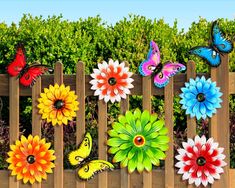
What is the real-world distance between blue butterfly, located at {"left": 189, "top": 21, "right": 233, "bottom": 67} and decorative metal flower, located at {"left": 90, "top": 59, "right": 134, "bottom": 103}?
24.2 inches

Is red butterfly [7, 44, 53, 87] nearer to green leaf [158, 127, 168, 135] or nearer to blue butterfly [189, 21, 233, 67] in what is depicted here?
green leaf [158, 127, 168, 135]

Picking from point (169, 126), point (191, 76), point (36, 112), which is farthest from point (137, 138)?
point (36, 112)

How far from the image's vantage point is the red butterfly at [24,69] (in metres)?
5.32

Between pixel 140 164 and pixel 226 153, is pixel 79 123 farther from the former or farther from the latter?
pixel 226 153

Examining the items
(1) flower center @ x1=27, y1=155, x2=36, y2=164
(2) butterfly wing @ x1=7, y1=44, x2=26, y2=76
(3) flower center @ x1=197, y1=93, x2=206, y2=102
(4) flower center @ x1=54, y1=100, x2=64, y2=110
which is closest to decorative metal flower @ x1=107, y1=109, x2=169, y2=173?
(3) flower center @ x1=197, y1=93, x2=206, y2=102

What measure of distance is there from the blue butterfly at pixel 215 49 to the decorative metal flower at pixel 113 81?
0.62 metres

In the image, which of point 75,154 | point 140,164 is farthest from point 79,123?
point 140,164

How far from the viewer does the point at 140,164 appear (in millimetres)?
5219

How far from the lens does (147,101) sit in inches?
206

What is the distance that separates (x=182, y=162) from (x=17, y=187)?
4.85 feet

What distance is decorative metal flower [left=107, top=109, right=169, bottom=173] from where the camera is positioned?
17.0ft

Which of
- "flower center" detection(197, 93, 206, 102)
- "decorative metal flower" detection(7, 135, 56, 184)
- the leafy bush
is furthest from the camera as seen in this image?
the leafy bush

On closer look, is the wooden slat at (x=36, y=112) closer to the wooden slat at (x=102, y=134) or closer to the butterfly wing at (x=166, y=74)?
the wooden slat at (x=102, y=134)

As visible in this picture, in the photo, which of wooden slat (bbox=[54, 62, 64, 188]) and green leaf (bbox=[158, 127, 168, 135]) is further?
wooden slat (bbox=[54, 62, 64, 188])
